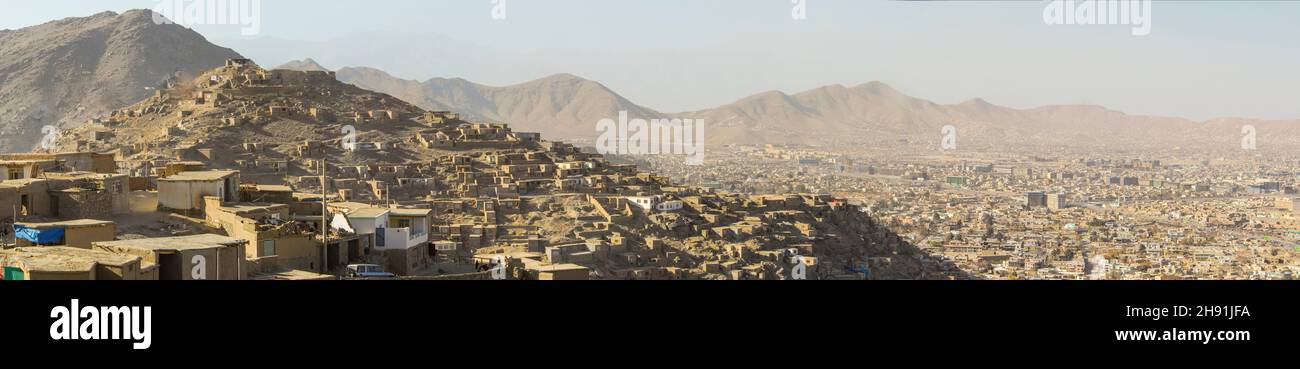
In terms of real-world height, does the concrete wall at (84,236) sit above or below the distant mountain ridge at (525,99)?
below

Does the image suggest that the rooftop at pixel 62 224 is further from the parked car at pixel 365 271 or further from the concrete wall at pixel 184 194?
the concrete wall at pixel 184 194

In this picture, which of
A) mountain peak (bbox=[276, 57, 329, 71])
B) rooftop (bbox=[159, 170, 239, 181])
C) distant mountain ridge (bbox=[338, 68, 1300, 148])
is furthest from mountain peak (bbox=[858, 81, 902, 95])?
rooftop (bbox=[159, 170, 239, 181])

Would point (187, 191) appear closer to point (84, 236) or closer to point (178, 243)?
point (84, 236)

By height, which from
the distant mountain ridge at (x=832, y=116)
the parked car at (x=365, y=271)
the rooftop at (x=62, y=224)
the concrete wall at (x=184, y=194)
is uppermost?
the distant mountain ridge at (x=832, y=116)

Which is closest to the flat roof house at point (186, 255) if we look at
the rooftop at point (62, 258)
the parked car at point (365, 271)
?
the rooftop at point (62, 258)

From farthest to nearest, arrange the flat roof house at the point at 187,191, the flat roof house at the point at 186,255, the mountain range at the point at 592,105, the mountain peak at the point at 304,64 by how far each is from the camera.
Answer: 1. the mountain peak at the point at 304,64
2. the mountain range at the point at 592,105
3. the flat roof house at the point at 187,191
4. the flat roof house at the point at 186,255

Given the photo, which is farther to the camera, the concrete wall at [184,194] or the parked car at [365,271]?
the concrete wall at [184,194]
